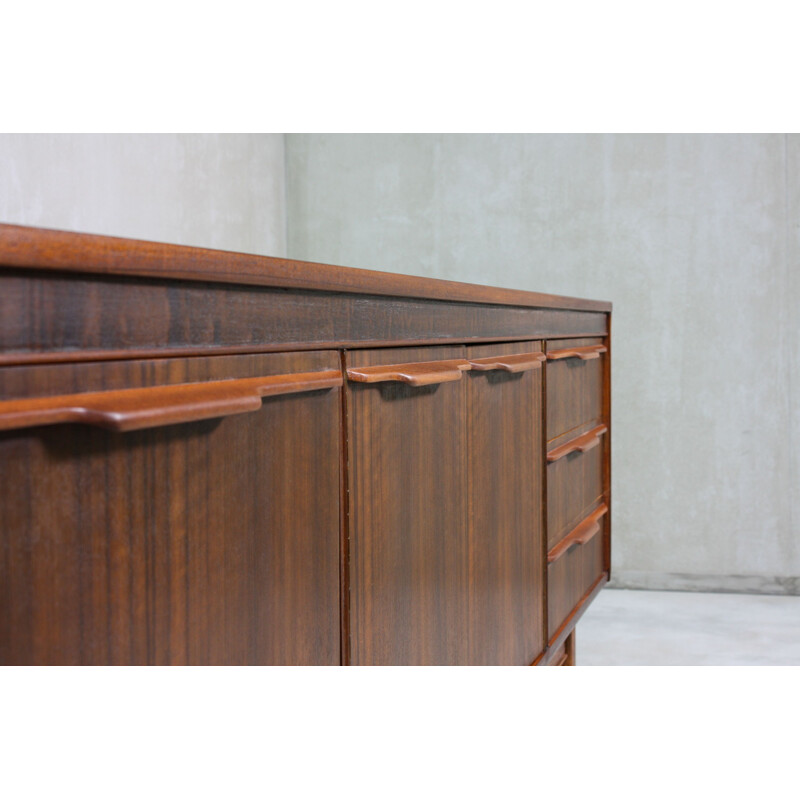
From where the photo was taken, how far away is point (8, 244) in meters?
0.62

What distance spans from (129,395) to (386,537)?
53cm

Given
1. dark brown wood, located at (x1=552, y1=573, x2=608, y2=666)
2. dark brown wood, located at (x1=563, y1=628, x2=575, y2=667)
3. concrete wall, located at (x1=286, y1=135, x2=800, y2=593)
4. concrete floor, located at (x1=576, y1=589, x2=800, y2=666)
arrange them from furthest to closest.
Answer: concrete wall, located at (x1=286, y1=135, x2=800, y2=593) < concrete floor, located at (x1=576, y1=589, x2=800, y2=666) < dark brown wood, located at (x1=563, y1=628, x2=575, y2=667) < dark brown wood, located at (x1=552, y1=573, x2=608, y2=666)

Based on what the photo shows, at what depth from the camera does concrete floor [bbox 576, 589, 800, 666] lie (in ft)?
10.3

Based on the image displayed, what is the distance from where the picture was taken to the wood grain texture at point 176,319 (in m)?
0.66

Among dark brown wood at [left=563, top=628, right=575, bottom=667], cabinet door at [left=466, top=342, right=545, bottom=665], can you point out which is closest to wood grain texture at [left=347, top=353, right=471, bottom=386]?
cabinet door at [left=466, top=342, right=545, bottom=665]

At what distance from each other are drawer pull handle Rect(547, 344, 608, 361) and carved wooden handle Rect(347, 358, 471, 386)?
1.96ft

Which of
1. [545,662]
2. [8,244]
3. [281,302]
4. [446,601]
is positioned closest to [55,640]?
[8,244]

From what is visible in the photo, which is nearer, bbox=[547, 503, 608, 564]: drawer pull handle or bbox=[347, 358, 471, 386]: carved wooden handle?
bbox=[347, 358, 471, 386]: carved wooden handle

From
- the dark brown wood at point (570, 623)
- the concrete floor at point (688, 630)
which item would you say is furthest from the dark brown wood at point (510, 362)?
the concrete floor at point (688, 630)

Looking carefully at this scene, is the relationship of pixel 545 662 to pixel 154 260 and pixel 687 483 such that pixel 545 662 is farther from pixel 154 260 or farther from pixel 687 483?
pixel 687 483

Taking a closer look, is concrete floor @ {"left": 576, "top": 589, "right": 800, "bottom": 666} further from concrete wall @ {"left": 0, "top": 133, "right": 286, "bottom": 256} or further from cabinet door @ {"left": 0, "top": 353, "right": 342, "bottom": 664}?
cabinet door @ {"left": 0, "top": 353, "right": 342, "bottom": 664}

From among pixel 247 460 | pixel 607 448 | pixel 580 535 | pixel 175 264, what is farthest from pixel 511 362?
pixel 607 448

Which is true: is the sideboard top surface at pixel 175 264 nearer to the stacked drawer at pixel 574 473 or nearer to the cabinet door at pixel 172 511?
the cabinet door at pixel 172 511

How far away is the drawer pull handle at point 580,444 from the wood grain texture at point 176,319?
731mm
